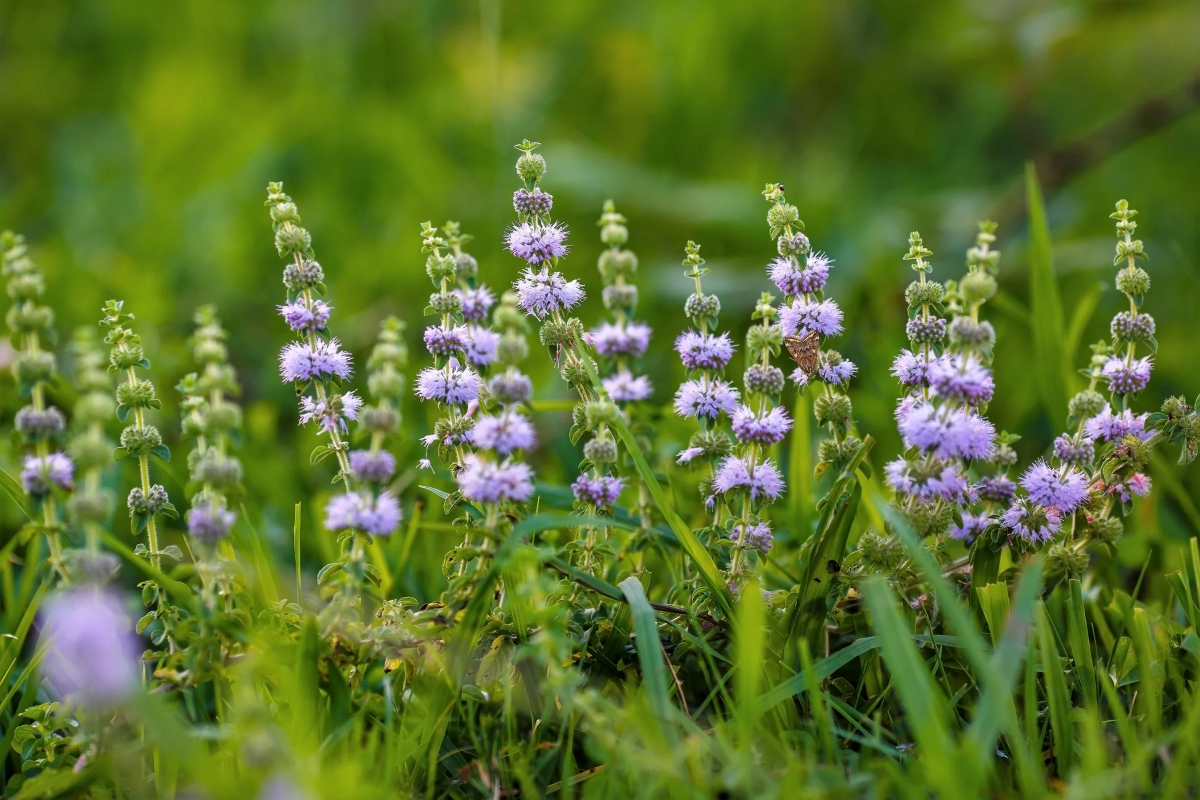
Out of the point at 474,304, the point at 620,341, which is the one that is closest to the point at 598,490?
the point at 620,341

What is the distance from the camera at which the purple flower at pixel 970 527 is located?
181 centimetres

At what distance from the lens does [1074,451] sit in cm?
172

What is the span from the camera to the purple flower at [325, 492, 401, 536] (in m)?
1.47

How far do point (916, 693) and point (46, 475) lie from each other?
3.91ft

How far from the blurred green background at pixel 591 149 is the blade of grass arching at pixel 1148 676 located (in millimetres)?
1064

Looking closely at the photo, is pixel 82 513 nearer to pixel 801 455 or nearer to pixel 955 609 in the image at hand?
pixel 955 609

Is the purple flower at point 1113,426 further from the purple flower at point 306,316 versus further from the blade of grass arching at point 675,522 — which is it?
the purple flower at point 306,316

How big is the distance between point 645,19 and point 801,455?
4348 millimetres

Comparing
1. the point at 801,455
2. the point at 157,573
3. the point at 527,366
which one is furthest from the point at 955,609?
the point at 527,366

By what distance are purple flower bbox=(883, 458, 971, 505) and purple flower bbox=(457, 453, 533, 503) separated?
1.88ft

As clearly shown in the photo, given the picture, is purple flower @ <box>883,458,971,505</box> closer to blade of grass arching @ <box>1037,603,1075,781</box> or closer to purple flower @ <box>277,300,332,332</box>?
blade of grass arching @ <box>1037,603,1075,781</box>

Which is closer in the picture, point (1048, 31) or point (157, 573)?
point (157, 573)

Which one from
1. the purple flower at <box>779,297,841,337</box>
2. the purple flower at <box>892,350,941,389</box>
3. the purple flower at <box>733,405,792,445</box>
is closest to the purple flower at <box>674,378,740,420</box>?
the purple flower at <box>733,405,792,445</box>

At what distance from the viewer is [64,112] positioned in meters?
5.71
